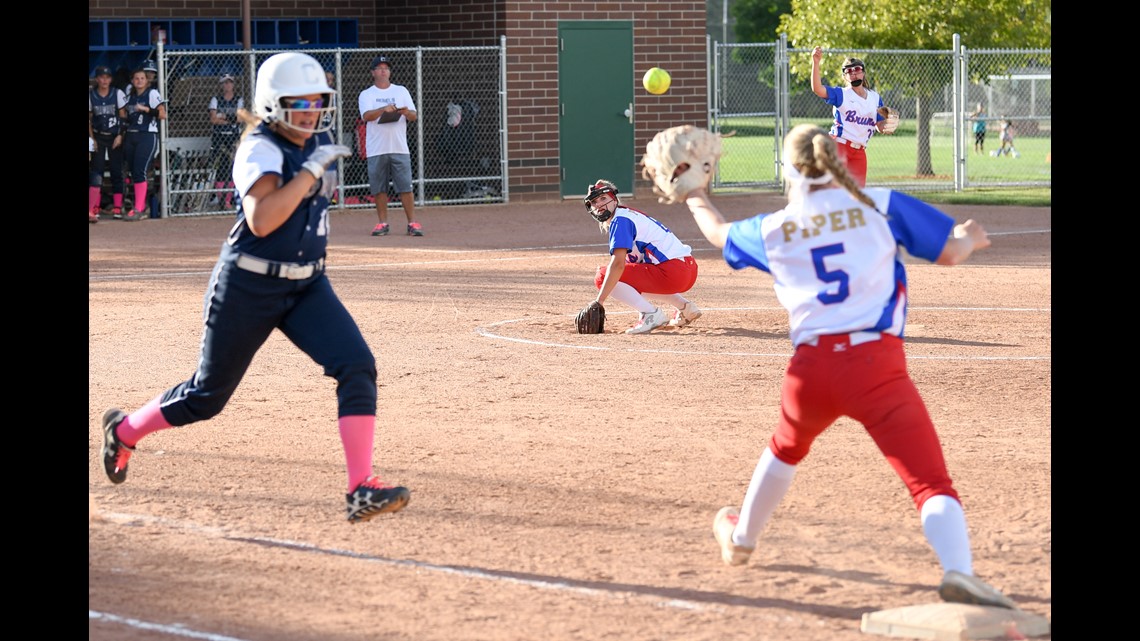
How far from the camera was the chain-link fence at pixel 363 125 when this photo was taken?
939 inches

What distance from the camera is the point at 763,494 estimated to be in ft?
19.0

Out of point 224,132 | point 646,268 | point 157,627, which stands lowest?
point 157,627

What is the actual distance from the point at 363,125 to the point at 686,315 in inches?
465

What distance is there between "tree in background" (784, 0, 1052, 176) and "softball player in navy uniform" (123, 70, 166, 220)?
42.6ft

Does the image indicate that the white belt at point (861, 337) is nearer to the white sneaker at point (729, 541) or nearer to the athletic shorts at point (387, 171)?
the white sneaker at point (729, 541)

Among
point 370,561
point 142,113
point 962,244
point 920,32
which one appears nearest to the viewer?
point 962,244

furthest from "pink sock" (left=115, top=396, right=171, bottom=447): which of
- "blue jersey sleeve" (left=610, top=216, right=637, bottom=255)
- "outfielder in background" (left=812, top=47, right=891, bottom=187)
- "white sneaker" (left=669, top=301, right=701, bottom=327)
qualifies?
"outfielder in background" (left=812, top=47, right=891, bottom=187)

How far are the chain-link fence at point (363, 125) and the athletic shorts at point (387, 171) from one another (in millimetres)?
2395

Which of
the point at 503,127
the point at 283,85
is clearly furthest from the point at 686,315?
the point at 503,127

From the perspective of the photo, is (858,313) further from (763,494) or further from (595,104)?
(595,104)

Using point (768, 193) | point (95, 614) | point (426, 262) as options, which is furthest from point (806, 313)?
point (768, 193)

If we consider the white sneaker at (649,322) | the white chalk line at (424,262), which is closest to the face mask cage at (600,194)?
the white sneaker at (649,322)

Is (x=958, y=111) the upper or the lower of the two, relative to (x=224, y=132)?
upper

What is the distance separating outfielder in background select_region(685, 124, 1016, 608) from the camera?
534 cm
